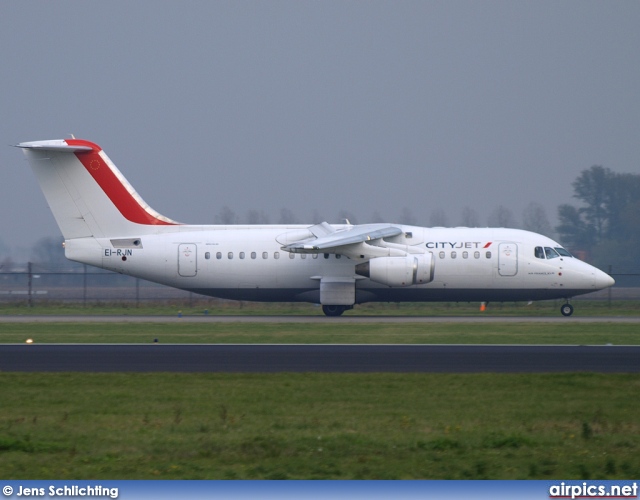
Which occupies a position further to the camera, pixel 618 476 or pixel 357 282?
pixel 357 282

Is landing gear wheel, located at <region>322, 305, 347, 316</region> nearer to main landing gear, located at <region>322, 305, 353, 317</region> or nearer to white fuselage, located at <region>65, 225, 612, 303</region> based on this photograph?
main landing gear, located at <region>322, 305, 353, 317</region>

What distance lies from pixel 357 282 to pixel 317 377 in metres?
18.6

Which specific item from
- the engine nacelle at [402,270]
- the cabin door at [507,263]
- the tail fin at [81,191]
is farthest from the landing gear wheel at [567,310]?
the tail fin at [81,191]

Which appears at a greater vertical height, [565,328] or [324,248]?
[324,248]

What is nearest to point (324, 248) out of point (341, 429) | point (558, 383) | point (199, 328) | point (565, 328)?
point (199, 328)

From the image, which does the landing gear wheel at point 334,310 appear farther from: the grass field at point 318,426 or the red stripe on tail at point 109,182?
the grass field at point 318,426

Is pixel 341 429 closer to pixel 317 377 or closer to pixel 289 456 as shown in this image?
pixel 289 456

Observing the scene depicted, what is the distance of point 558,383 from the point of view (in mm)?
14789

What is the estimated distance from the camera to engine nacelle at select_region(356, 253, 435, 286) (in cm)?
3256

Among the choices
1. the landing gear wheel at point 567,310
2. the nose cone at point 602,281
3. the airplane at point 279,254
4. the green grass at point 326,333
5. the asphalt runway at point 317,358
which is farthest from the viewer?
the landing gear wheel at point 567,310

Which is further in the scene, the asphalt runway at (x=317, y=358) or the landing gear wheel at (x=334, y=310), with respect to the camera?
the landing gear wheel at (x=334, y=310)

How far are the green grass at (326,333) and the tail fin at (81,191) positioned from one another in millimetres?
6212

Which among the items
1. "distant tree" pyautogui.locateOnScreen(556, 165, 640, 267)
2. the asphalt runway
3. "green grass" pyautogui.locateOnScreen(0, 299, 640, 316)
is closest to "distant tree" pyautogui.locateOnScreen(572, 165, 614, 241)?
"distant tree" pyautogui.locateOnScreen(556, 165, 640, 267)

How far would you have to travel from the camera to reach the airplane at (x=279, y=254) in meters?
33.7
